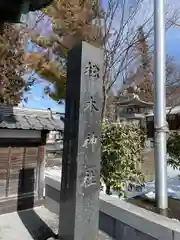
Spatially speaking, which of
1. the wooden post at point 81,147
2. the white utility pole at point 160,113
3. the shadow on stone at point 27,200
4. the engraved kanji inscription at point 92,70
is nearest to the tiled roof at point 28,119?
the shadow on stone at point 27,200

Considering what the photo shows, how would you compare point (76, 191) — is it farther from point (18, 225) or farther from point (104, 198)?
point (18, 225)

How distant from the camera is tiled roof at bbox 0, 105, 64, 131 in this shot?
509 centimetres

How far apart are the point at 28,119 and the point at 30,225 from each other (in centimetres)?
224

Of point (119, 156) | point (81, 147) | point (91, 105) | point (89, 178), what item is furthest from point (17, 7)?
point (119, 156)

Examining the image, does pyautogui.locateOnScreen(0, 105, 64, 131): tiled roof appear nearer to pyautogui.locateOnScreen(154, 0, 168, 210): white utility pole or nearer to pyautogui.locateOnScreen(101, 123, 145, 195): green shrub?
pyautogui.locateOnScreen(101, 123, 145, 195): green shrub

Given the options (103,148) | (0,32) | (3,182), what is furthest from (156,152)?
(0,32)

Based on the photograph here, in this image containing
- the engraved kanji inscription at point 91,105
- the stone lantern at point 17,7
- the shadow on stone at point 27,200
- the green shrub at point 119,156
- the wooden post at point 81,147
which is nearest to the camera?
the stone lantern at point 17,7

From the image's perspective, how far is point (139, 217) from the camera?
3.46m

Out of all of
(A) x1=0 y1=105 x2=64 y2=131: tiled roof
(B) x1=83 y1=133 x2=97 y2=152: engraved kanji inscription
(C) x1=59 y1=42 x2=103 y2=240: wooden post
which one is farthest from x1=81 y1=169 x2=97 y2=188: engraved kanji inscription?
(A) x1=0 y1=105 x2=64 y2=131: tiled roof

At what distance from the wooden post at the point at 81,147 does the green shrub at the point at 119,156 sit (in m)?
1.76

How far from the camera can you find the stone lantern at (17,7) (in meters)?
2.84

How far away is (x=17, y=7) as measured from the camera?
2.96 m

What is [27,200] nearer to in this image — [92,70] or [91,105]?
[91,105]

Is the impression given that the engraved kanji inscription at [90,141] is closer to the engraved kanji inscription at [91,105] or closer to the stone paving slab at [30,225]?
the engraved kanji inscription at [91,105]
